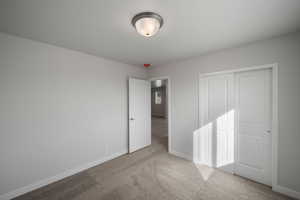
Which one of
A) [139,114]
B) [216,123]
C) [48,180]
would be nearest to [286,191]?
[216,123]

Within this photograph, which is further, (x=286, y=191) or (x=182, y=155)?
(x=182, y=155)

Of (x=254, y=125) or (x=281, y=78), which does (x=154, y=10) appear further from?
(x=254, y=125)

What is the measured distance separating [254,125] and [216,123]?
2.02ft

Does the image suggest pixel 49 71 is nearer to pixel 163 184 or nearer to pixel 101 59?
pixel 101 59

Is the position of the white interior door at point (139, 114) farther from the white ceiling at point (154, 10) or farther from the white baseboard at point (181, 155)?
the white ceiling at point (154, 10)

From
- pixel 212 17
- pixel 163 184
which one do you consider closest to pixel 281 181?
pixel 163 184

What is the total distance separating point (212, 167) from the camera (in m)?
2.58

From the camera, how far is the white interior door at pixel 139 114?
3.32 m

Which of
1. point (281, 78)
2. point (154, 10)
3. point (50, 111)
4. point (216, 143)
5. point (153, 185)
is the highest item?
point (154, 10)

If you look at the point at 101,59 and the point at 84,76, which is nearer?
the point at 84,76

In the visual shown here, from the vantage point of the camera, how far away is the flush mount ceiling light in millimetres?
1372

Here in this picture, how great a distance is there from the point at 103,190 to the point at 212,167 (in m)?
2.23

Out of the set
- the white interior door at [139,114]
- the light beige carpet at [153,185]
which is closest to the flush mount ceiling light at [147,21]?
the white interior door at [139,114]

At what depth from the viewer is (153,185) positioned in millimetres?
2031
